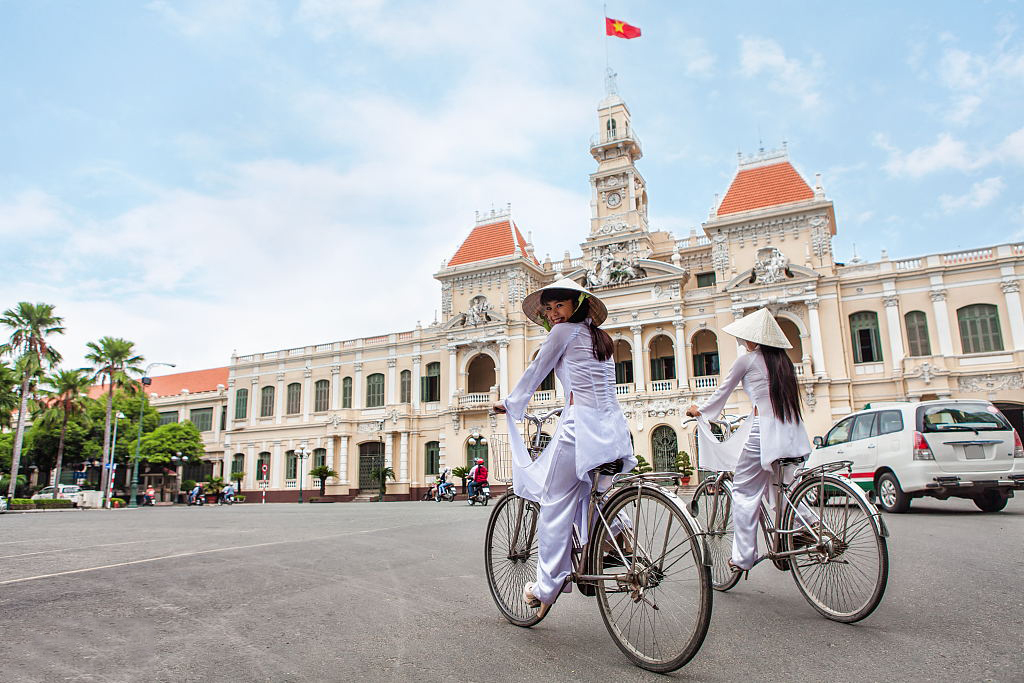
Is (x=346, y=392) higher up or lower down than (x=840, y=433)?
higher up

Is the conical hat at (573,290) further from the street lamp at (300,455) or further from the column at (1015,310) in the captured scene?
the street lamp at (300,455)

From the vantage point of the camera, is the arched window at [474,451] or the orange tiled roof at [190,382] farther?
the orange tiled roof at [190,382]

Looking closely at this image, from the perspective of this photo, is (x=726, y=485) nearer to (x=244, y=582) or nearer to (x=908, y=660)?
(x=908, y=660)

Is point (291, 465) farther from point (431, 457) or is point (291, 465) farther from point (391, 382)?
point (431, 457)

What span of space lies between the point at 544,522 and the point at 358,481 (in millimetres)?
36868

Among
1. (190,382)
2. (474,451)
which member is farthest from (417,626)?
(190,382)

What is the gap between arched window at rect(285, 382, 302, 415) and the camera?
42.7m

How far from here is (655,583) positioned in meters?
3.14

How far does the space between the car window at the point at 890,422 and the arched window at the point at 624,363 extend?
2328 cm

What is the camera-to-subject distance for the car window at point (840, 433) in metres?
11.5

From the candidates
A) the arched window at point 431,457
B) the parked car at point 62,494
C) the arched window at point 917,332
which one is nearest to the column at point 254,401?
the parked car at point 62,494

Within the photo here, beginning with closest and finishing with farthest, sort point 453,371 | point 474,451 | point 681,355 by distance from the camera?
point 681,355, point 474,451, point 453,371

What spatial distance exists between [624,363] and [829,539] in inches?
1237

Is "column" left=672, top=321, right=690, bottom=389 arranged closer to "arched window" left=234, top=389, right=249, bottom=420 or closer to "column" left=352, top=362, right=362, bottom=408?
"column" left=352, top=362, right=362, bottom=408
